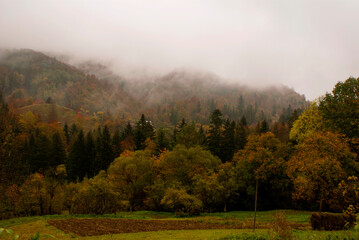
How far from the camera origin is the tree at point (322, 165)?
28.9 m

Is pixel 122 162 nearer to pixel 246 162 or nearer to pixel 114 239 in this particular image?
pixel 246 162

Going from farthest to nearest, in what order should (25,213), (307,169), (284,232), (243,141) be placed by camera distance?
1. (243,141)
2. (25,213)
3. (307,169)
4. (284,232)

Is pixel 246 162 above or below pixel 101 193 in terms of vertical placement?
above

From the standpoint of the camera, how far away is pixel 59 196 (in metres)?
44.1

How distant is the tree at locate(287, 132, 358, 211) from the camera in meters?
28.9

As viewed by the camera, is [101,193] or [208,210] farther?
[208,210]

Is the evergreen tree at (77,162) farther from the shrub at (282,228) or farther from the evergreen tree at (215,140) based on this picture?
the shrub at (282,228)

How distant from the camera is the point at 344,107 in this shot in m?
39.7

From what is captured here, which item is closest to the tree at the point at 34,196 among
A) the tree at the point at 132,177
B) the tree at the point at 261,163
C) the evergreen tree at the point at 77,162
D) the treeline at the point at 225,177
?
the treeline at the point at 225,177

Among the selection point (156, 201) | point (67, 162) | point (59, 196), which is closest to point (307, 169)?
point (156, 201)

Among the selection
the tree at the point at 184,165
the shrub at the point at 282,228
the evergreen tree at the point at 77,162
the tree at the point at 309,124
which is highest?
the tree at the point at 309,124

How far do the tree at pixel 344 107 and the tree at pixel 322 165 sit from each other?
8351 millimetres

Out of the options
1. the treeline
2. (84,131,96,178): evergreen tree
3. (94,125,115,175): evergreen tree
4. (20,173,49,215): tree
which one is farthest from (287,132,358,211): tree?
(84,131,96,178): evergreen tree

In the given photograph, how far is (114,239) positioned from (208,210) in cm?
3157
